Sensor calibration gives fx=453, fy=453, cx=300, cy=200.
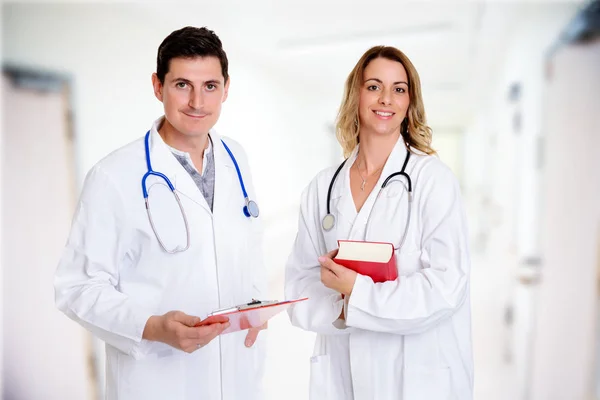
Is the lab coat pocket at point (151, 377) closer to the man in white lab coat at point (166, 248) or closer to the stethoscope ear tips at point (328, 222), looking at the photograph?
Result: the man in white lab coat at point (166, 248)

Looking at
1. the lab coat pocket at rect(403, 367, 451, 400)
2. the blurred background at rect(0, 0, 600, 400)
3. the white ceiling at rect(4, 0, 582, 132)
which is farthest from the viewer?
the white ceiling at rect(4, 0, 582, 132)

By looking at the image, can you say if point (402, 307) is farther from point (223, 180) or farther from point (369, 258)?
point (223, 180)

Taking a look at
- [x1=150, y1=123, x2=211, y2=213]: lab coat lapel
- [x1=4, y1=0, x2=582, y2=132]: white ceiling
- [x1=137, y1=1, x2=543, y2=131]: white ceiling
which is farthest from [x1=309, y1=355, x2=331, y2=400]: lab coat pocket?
[x1=137, y1=1, x2=543, y2=131]: white ceiling

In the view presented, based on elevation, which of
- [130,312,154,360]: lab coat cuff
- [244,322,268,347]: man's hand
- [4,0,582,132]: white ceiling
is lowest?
[244,322,268,347]: man's hand

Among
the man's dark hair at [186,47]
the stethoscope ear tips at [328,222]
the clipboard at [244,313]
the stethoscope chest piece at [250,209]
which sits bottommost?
the clipboard at [244,313]

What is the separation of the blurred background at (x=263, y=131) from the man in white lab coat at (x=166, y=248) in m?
0.66

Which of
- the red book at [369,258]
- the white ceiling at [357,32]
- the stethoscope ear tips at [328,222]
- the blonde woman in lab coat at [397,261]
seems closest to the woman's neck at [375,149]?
the blonde woman in lab coat at [397,261]

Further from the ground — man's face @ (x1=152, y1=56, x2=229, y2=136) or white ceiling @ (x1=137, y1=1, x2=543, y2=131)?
white ceiling @ (x1=137, y1=1, x2=543, y2=131)

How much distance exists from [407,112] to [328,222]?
351 millimetres

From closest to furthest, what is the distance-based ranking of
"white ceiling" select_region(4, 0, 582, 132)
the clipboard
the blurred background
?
1. the clipboard
2. the blurred background
3. "white ceiling" select_region(4, 0, 582, 132)

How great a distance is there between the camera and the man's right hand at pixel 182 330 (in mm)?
959

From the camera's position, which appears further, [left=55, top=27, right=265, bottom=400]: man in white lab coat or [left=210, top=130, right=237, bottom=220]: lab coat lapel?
[left=210, top=130, right=237, bottom=220]: lab coat lapel

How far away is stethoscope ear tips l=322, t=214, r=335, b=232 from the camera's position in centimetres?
116

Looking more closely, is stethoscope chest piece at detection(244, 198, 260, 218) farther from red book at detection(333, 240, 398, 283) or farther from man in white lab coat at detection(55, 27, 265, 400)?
red book at detection(333, 240, 398, 283)
